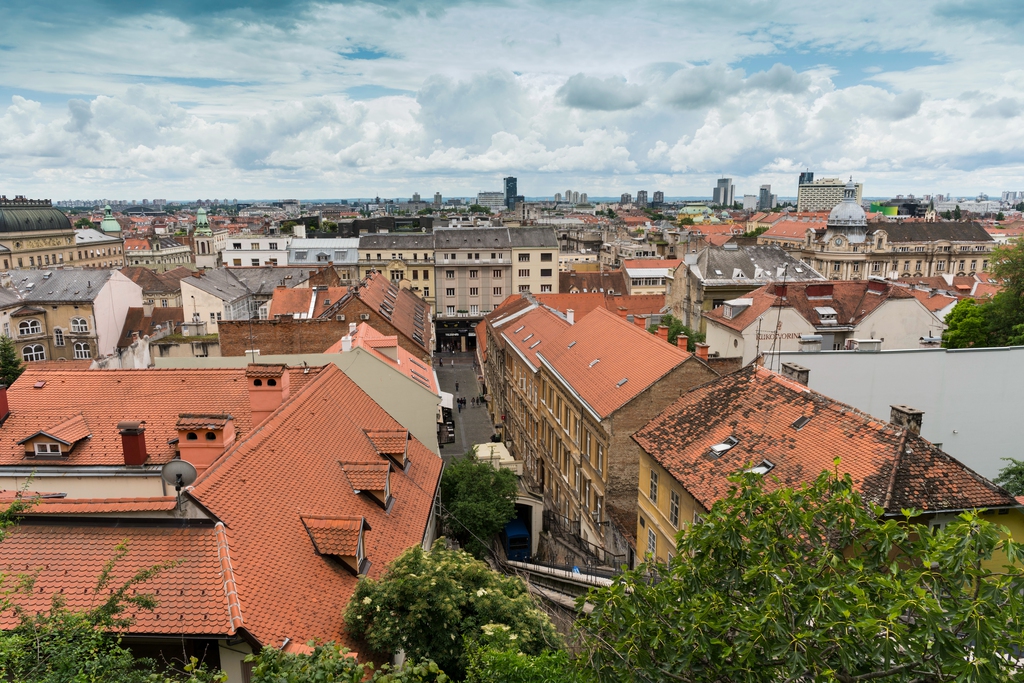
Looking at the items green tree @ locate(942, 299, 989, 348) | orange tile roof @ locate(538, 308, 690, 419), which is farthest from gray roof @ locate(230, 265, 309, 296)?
green tree @ locate(942, 299, 989, 348)

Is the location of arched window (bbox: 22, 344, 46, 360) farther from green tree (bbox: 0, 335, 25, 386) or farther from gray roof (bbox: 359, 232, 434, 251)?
gray roof (bbox: 359, 232, 434, 251)

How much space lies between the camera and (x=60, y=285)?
6391cm

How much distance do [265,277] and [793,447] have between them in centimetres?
6707

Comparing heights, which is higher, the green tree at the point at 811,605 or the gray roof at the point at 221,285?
the green tree at the point at 811,605

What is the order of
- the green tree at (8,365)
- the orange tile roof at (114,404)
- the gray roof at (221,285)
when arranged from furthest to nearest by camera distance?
the gray roof at (221,285)
the green tree at (8,365)
the orange tile roof at (114,404)

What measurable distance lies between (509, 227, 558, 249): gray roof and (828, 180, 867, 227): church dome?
47749mm

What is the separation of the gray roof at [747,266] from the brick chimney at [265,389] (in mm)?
47207

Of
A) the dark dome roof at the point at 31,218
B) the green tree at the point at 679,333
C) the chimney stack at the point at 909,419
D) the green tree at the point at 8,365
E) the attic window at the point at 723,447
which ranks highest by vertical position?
the dark dome roof at the point at 31,218

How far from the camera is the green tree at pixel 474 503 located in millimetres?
25891

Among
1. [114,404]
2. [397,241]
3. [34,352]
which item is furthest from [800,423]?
[397,241]

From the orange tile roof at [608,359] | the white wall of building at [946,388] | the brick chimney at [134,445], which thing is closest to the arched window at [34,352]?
the orange tile roof at [608,359]

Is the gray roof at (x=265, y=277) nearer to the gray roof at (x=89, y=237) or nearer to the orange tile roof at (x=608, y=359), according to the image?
the orange tile roof at (x=608, y=359)

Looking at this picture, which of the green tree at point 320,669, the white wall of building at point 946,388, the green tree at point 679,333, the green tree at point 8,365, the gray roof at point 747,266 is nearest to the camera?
the green tree at point 320,669

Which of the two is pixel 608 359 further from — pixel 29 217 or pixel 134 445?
pixel 29 217
